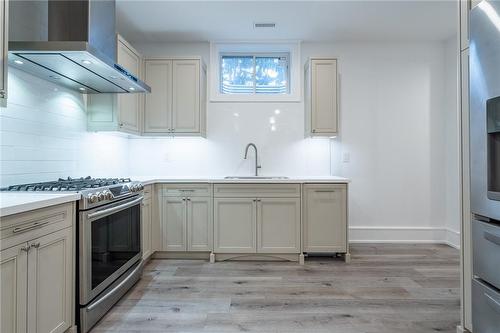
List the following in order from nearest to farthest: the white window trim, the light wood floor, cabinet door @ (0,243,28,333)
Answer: cabinet door @ (0,243,28,333) < the light wood floor < the white window trim

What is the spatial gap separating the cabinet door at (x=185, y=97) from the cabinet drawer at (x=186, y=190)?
2.35ft

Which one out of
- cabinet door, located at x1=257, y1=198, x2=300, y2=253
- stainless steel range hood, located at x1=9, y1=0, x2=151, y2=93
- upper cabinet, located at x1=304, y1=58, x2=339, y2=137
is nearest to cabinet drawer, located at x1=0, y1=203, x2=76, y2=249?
stainless steel range hood, located at x1=9, y1=0, x2=151, y2=93

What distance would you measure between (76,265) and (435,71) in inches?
181

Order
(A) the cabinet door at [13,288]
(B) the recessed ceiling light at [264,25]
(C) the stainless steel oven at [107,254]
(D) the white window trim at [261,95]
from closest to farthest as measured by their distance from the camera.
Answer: (A) the cabinet door at [13,288] → (C) the stainless steel oven at [107,254] → (B) the recessed ceiling light at [264,25] → (D) the white window trim at [261,95]

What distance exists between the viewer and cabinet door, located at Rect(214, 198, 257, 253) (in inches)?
128

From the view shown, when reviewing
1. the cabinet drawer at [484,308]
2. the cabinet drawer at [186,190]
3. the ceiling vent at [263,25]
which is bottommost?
the cabinet drawer at [484,308]

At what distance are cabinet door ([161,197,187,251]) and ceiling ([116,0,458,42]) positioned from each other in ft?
6.72

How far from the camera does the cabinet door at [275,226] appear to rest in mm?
3242

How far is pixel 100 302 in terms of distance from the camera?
2018mm

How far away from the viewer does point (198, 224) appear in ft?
10.8

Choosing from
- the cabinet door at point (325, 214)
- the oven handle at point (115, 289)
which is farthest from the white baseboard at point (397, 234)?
the oven handle at point (115, 289)

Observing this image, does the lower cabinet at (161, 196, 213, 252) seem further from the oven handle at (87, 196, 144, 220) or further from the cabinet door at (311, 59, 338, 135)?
the cabinet door at (311, 59, 338, 135)

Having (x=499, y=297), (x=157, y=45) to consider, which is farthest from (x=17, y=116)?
(x=499, y=297)

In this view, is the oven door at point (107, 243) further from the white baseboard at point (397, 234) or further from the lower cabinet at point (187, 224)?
the white baseboard at point (397, 234)
